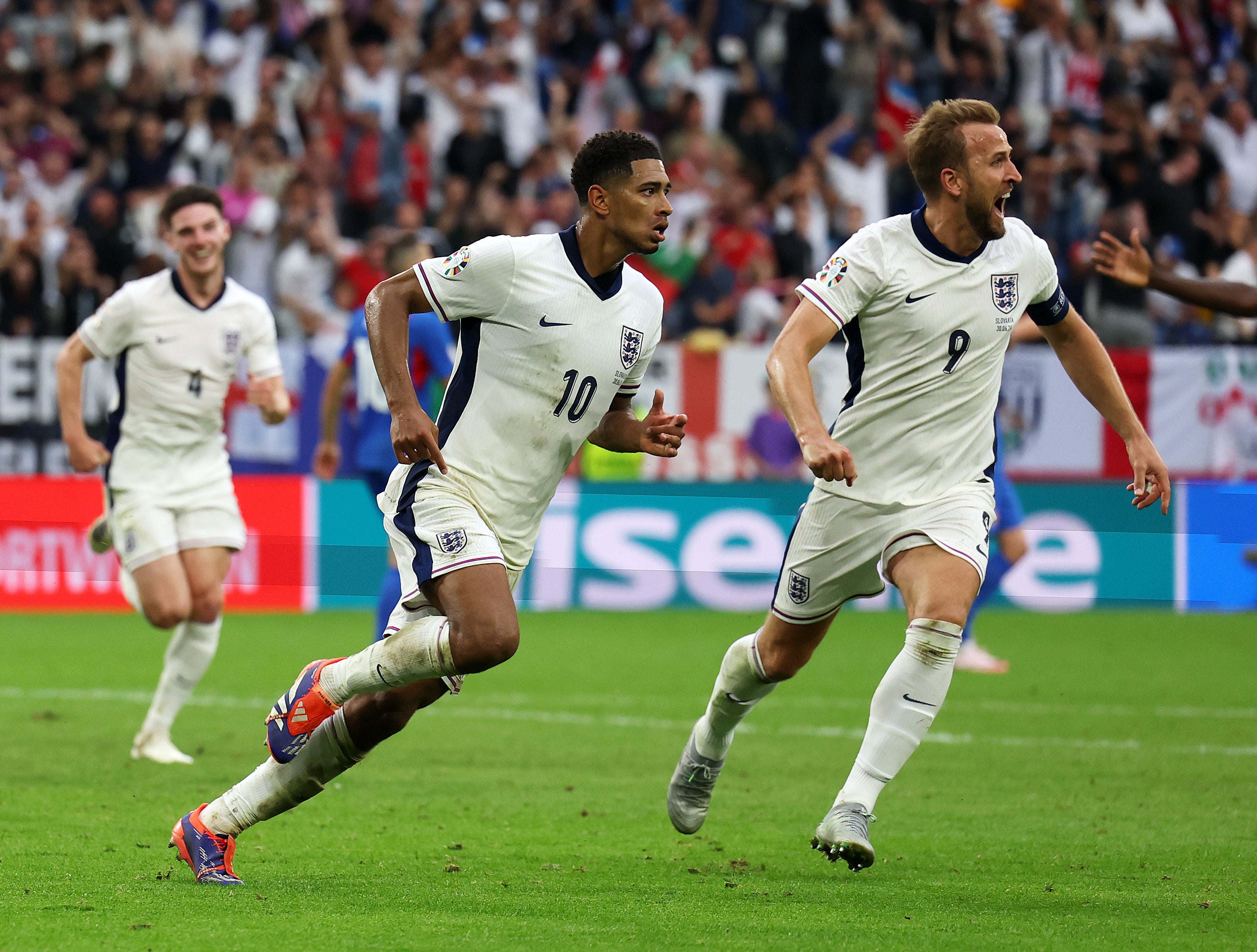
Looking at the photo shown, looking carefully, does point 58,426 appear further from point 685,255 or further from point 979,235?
point 979,235

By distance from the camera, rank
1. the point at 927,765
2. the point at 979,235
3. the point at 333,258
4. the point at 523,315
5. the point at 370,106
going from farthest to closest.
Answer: the point at 370,106, the point at 333,258, the point at 927,765, the point at 979,235, the point at 523,315

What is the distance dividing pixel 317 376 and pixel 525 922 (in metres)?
10.5

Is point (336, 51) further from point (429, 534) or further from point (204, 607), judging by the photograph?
point (429, 534)

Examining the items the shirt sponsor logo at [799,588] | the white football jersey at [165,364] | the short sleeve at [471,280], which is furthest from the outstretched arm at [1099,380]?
the white football jersey at [165,364]

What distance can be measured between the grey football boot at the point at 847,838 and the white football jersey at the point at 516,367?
1.31 metres

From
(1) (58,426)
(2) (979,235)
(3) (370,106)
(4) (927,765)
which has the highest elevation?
(3) (370,106)

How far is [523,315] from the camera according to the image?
550 centimetres

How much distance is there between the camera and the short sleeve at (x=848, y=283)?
568cm

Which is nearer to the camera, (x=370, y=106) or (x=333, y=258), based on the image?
(x=333, y=258)

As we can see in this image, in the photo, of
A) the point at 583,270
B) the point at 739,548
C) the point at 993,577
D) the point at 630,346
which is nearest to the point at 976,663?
the point at 993,577

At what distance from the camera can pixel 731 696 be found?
6211 millimetres

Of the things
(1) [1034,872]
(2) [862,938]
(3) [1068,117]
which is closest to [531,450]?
(2) [862,938]

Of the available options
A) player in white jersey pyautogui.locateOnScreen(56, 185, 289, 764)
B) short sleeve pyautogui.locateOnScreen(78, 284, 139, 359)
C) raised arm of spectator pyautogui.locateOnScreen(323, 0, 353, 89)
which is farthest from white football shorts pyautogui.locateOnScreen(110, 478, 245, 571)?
raised arm of spectator pyautogui.locateOnScreen(323, 0, 353, 89)

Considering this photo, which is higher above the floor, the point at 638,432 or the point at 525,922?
the point at 638,432
